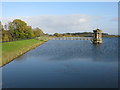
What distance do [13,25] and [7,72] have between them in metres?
54.7

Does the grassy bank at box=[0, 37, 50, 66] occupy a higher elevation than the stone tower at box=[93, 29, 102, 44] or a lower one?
lower

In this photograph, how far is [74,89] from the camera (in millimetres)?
13148

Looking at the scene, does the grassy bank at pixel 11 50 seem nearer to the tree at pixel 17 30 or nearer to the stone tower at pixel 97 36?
the tree at pixel 17 30

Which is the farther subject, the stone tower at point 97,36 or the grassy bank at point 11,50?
the stone tower at point 97,36

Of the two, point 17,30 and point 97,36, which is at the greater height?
point 17,30

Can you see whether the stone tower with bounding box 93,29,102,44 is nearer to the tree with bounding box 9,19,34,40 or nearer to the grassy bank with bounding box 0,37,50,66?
the tree with bounding box 9,19,34,40

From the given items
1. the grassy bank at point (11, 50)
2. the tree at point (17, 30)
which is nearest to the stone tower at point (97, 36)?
the tree at point (17, 30)

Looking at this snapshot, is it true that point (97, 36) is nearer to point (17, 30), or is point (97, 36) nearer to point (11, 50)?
point (17, 30)

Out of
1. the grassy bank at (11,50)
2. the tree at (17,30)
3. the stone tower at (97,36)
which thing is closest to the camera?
the grassy bank at (11,50)

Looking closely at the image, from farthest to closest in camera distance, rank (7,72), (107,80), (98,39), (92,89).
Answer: (98,39), (7,72), (107,80), (92,89)

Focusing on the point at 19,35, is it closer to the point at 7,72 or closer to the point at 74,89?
the point at 7,72

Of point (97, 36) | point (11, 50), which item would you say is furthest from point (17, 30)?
point (97, 36)

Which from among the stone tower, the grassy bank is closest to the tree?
the grassy bank

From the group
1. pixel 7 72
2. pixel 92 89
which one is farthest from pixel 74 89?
pixel 7 72
